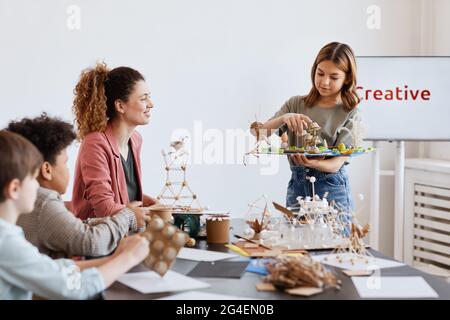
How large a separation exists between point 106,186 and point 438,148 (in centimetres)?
265

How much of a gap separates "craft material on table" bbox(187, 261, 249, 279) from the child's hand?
0.48 ft

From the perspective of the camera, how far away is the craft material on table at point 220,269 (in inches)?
63.6

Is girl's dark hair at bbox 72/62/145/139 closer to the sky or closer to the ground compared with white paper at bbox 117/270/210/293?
closer to the sky

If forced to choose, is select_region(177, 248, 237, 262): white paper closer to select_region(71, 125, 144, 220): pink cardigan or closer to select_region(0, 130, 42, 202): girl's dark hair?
select_region(71, 125, 144, 220): pink cardigan

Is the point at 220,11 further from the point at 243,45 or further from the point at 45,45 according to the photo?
the point at 45,45

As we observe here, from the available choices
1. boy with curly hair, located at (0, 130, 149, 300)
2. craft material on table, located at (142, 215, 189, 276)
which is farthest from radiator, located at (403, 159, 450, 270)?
boy with curly hair, located at (0, 130, 149, 300)

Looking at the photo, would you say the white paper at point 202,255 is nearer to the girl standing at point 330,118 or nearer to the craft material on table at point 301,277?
the craft material on table at point 301,277

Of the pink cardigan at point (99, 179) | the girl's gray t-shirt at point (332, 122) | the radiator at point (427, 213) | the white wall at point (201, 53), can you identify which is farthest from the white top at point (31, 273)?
the radiator at point (427, 213)

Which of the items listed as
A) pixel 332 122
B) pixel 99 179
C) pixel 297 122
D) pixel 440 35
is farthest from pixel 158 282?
pixel 440 35

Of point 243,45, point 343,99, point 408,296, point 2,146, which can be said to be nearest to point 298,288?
point 408,296

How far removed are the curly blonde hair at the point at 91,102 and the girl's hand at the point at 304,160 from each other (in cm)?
73

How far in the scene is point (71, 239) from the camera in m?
1.68

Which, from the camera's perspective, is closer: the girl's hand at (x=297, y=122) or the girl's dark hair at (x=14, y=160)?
the girl's dark hair at (x=14, y=160)

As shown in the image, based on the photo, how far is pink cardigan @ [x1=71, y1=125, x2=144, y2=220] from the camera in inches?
85.7
